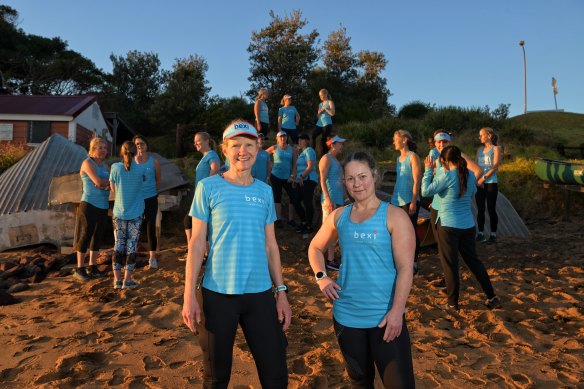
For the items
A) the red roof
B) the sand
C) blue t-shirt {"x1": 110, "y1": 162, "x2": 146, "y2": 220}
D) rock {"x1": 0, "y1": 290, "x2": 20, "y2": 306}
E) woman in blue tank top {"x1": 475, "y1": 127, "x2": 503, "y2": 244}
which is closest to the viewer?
the sand

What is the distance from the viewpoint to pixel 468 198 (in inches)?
180

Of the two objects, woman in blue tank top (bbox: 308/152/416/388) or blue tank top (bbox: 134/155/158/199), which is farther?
blue tank top (bbox: 134/155/158/199)

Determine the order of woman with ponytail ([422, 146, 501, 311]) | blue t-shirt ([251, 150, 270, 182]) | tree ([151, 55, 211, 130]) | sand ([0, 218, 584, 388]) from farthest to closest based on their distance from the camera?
tree ([151, 55, 211, 130]) < blue t-shirt ([251, 150, 270, 182]) < woman with ponytail ([422, 146, 501, 311]) < sand ([0, 218, 584, 388])

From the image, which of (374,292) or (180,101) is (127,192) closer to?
(374,292)

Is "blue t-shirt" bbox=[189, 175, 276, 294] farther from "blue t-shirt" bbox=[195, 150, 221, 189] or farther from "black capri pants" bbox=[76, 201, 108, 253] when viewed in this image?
"black capri pants" bbox=[76, 201, 108, 253]

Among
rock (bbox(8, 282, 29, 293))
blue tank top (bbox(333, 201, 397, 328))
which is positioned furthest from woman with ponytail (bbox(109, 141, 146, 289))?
blue tank top (bbox(333, 201, 397, 328))

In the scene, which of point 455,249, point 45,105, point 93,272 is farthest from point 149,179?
point 45,105

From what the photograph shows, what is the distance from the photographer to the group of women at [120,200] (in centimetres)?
545

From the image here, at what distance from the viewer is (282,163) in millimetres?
8039

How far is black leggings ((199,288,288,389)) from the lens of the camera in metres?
2.20

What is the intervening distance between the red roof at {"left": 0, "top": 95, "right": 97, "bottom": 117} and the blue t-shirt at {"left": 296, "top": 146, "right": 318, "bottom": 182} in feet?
64.3

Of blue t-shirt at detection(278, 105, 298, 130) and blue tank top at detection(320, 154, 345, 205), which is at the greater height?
blue t-shirt at detection(278, 105, 298, 130)

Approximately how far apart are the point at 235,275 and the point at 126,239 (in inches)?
145

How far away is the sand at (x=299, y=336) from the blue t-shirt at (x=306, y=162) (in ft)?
6.20
